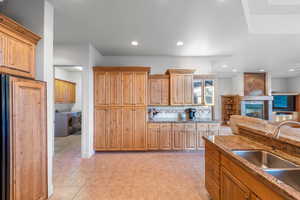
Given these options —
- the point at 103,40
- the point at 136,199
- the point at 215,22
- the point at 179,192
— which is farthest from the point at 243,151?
the point at 103,40

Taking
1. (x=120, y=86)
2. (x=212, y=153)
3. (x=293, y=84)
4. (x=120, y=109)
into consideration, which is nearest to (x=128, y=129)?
(x=120, y=109)

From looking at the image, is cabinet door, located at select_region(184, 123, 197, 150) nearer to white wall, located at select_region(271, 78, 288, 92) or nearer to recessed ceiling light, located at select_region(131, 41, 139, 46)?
recessed ceiling light, located at select_region(131, 41, 139, 46)

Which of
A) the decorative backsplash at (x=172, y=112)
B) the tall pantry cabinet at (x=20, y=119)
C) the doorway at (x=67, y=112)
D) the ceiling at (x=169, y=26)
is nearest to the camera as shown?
the tall pantry cabinet at (x=20, y=119)

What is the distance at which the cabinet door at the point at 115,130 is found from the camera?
4270 millimetres

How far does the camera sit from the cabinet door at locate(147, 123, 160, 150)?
4.36 meters

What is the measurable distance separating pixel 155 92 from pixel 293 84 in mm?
10174

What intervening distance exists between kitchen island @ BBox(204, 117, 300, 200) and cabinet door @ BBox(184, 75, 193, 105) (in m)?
2.10

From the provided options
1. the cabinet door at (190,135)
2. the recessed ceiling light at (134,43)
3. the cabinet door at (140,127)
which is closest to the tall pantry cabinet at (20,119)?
the recessed ceiling light at (134,43)

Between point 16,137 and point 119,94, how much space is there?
273cm

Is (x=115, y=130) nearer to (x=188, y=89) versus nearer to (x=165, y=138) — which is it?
(x=165, y=138)

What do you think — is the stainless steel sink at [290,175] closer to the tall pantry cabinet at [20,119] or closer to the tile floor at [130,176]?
Answer: the tile floor at [130,176]

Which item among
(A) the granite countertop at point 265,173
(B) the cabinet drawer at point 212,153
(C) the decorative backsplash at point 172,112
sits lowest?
(B) the cabinet drawer at point 212,153

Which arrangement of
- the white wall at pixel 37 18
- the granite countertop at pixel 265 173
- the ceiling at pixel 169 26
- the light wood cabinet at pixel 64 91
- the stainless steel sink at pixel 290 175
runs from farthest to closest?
the light wood cabinet at pixel 64 91
the ceiling at pixel 169 26
the white wall at pixel 37 18
the stainless steel sink at pixel 290 175
the granite countertop at pixel 265 173

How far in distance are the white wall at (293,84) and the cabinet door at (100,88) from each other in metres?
11.4
